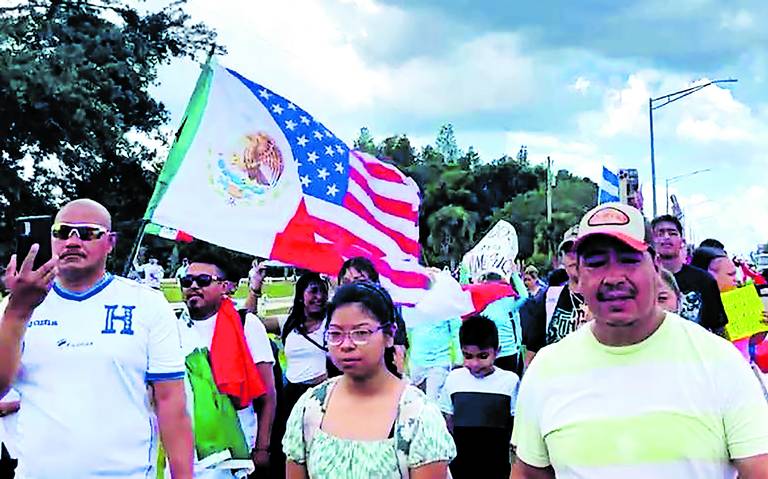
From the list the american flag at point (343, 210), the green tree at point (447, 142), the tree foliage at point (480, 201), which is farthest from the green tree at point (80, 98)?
the green tree at point (447, 142)

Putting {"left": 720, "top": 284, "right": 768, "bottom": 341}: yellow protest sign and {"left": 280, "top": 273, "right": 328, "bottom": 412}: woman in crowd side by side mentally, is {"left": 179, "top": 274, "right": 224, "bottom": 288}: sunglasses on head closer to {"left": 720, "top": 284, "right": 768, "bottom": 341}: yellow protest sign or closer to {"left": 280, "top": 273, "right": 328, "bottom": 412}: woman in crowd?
{"left": 280, "top": 273, "right": 328, "bottom": 412}: woman in crowd

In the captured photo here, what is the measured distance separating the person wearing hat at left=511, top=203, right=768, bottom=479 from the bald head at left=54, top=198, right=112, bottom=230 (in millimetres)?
2139

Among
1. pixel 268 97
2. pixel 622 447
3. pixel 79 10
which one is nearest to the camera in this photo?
pixel 622 447

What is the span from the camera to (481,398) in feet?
22.9

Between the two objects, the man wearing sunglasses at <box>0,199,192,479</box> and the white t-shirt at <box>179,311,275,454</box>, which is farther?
the white t-shirt at <box>179,311,275,454</box>

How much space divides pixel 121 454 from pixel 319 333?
2.79 metres

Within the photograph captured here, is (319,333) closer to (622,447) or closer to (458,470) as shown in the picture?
(458,470)

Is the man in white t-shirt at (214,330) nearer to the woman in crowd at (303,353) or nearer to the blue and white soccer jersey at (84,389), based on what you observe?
the woman in crowd at (303,353)

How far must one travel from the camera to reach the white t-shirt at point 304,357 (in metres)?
6.68

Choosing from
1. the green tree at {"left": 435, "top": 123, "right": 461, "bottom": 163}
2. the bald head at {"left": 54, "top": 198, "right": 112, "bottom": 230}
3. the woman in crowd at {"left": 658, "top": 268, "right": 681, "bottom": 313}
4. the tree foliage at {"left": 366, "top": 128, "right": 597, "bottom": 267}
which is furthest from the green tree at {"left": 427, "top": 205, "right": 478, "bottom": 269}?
the bald head at {"left": 54, "top": 198, "right": 112, "bottom": 230}

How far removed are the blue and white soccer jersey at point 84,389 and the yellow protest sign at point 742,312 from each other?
400cm

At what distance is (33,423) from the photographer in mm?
3955

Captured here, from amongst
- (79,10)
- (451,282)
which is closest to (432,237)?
(79,10)

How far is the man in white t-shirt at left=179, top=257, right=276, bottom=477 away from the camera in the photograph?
573cm
